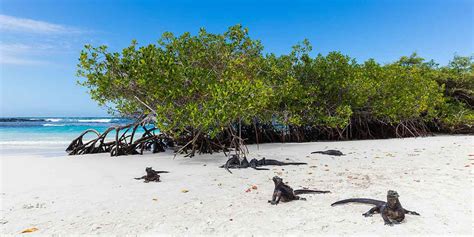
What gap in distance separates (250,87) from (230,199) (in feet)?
11.9

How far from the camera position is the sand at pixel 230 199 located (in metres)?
3.01

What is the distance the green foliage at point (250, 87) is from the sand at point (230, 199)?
1.56 meters

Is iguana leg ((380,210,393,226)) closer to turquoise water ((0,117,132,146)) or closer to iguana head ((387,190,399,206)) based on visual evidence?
iguana head ((387,190,399,206))

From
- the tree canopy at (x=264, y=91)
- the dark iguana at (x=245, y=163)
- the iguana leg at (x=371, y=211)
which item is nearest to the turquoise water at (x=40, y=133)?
the tree canopy at (x=264, y=91)

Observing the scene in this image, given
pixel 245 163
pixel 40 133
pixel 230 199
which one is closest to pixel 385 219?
pixel 230 199

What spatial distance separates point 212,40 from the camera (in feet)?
31.1

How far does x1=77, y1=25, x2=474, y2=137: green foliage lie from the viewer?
7.23 metres

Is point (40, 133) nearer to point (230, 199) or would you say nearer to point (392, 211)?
point (230, 199)

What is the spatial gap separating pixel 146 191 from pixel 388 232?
296 centimetres

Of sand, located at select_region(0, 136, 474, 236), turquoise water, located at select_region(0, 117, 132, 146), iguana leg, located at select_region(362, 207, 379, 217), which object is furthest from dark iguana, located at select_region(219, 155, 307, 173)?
turquoise water, located at select_region(0, 117, 132, 146)

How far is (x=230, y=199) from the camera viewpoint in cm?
395

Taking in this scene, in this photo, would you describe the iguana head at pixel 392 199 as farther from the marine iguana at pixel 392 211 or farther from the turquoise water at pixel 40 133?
the turquoise water at pixel 40 133

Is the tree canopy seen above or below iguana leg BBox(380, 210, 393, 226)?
above

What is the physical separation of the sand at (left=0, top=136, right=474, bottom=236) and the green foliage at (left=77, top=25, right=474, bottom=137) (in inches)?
61.4
